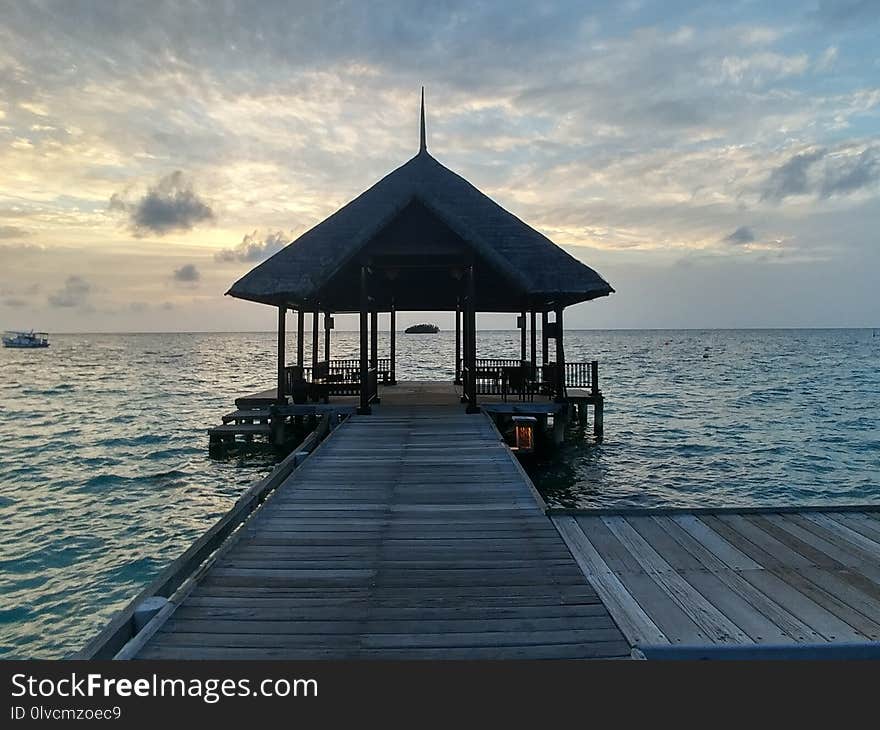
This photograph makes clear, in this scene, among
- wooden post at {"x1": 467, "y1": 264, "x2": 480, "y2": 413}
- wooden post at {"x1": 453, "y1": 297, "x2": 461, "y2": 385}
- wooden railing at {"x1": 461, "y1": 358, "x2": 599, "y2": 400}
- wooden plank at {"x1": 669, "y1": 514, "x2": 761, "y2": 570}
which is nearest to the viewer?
wooden plank at {"x1": 669, "y1": 514, "x2": 761, "y2": 570}

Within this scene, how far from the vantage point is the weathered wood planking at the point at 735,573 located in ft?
13.9

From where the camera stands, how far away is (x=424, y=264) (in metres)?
14.6

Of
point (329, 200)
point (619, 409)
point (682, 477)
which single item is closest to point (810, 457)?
point (682, 477)

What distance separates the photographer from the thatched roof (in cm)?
1316

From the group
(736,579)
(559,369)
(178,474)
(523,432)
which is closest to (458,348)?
(559,369)

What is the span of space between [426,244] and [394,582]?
33.7 feet

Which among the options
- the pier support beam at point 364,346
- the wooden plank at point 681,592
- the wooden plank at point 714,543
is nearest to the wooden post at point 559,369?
the pier support beam at point 364,346

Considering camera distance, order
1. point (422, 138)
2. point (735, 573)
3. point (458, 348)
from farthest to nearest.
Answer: point (458, 348) < point (422, 138) < point (735, 573)

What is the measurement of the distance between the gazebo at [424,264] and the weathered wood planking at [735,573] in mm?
7932

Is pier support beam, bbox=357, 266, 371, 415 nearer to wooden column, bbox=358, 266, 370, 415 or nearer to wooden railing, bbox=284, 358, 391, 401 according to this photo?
wooden column, bbox=358, 266, 370, 415

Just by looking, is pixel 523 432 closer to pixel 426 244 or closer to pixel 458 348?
pixel 426 244

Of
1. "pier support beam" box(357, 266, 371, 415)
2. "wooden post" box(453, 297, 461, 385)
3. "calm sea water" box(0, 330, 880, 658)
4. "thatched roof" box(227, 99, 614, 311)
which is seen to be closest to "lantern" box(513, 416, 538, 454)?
"calm sea water" box(0, 330, 880, 658)

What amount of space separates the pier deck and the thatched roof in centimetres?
670

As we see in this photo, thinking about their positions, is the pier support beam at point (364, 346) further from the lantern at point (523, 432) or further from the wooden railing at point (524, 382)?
the lantern at point (523, 432)
